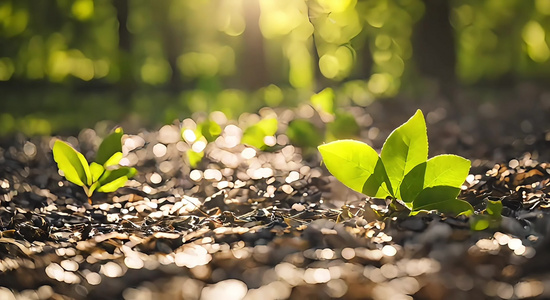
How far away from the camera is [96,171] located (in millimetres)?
2074

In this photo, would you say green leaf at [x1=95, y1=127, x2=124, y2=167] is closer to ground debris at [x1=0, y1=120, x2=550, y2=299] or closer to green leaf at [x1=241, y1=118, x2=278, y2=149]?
ground debris at [x1=0, y1=120, x2=550, y2=299]

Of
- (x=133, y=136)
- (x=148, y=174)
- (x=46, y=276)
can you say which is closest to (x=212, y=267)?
(x=46, y=276)

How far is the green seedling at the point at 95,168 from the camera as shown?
6.58 feet

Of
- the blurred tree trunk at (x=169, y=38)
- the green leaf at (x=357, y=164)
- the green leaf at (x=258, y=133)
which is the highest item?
the blurred tree trunk at (x=169, y=38)

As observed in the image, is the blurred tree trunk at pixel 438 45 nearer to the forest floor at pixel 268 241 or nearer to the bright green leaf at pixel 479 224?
the forest floor at pixel 268 241

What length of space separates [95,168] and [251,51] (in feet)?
26.5

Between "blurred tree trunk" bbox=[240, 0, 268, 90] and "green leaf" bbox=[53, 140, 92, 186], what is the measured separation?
7.55m

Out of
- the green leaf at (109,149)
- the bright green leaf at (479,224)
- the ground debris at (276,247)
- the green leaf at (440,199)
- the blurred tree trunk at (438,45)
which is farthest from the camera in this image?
the blurred tree trunk at (438,45)

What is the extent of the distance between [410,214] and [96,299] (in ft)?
2.77

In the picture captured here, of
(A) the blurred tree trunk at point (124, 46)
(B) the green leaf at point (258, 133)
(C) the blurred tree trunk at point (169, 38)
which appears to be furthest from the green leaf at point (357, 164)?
(C) the blurred tree trunk at point (169, 38)

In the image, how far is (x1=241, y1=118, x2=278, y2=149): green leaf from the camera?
116 inches

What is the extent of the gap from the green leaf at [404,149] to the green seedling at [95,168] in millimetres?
951

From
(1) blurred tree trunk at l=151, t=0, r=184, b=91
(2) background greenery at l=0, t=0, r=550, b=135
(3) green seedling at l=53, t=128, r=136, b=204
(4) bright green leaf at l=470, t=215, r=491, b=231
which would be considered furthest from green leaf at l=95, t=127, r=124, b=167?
(1) blurred tree trunk at l=151, t=0, r=184, b=91

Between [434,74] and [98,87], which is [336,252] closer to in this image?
[434,74]
